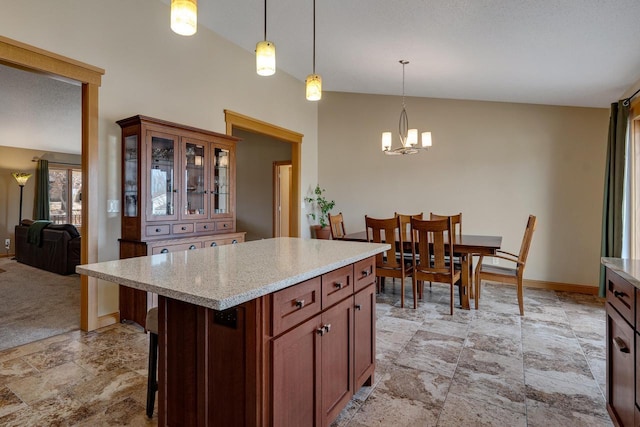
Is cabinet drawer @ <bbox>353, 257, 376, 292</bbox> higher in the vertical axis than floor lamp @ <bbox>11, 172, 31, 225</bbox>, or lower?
lower

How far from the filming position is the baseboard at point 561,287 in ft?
14.7

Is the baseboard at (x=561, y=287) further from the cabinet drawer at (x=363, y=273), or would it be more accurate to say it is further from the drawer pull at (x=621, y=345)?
the cabinet drawer at (x=363, y=273)

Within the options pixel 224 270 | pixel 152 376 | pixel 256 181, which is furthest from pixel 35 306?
pixel 256 181

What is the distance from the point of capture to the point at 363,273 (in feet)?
6.63

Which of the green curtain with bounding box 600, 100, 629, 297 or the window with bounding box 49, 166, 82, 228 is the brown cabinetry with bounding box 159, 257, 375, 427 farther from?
the window with bounding box 49, 166, 82, 228

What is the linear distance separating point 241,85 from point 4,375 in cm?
372

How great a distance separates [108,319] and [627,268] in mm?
3756

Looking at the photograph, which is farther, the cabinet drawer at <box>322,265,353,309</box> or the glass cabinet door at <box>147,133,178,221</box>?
the glass cabinet door at <box>147,133,178,221</box>

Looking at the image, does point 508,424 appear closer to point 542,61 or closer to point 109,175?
point 542,61

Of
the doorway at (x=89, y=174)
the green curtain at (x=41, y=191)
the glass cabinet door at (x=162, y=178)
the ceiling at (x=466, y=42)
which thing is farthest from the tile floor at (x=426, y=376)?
the green curtain at (x=41, y=191)

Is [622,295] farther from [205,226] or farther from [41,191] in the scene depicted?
[41,191]

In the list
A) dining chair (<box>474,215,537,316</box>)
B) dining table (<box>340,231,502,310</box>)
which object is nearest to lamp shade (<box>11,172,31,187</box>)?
dining table (<box>340,231,502,310</box>)

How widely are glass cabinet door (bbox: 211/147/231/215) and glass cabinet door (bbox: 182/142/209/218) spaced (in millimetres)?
126

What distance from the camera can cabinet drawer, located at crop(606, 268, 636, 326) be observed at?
1.46 m
